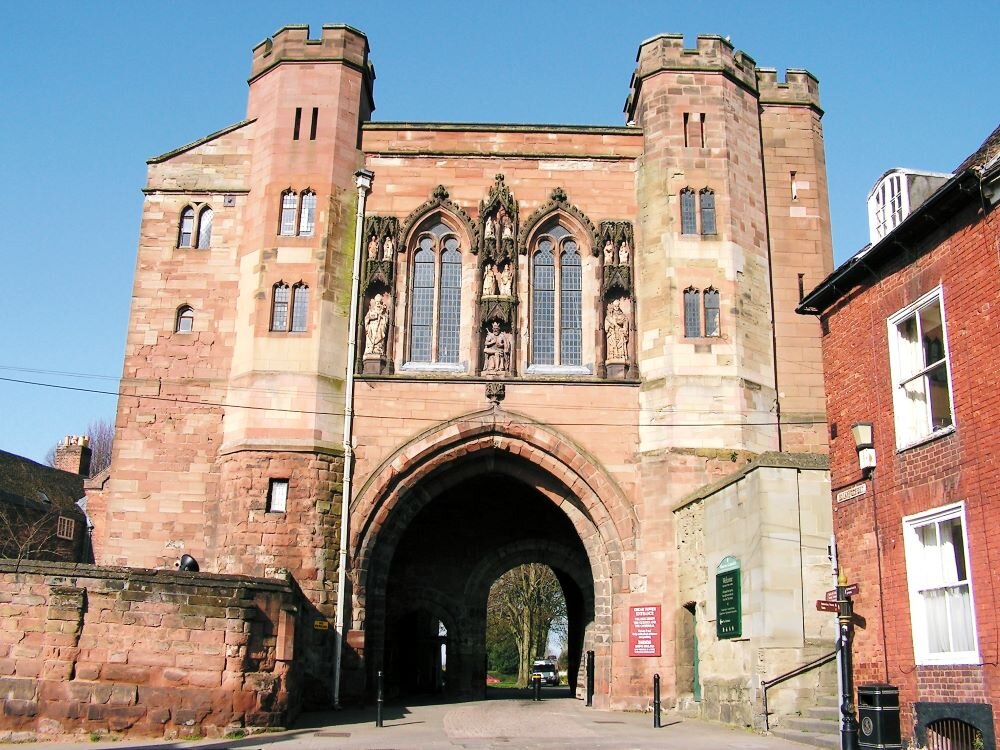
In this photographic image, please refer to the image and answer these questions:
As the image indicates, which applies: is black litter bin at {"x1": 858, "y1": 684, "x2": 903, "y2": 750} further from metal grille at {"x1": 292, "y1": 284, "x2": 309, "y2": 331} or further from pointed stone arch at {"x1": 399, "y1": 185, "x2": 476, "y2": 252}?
pointed stone arch at {"x1": 399, "y1": 185, "x2": 476, "y2": 252}

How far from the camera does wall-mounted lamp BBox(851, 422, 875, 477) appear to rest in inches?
542

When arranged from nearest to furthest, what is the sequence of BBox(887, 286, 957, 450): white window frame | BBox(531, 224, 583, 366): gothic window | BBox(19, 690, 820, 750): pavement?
BBox(887, 286, 957, 450): white window frame, BBox(19, 690, 820, 750): pavement, BBox(531, 224, 583, 366): gothic window

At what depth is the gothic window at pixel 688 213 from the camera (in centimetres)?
2536

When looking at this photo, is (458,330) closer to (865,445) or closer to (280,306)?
(280,306)

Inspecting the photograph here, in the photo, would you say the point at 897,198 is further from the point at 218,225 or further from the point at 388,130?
the point at 218,225

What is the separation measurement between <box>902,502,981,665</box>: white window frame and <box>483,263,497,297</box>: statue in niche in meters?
13.7

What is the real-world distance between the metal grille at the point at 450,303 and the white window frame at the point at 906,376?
13087mm

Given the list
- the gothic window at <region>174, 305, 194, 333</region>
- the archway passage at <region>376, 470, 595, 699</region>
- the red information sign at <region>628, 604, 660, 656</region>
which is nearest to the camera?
the red information sign at <region>628, 604, 660, 656</region>

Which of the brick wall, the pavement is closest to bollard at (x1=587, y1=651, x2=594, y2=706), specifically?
the pavement

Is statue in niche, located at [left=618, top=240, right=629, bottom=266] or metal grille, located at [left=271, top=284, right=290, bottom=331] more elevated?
statue in niche, located at [left=618, top=240, right=629, bottom=266]

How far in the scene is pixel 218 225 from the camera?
2648cm

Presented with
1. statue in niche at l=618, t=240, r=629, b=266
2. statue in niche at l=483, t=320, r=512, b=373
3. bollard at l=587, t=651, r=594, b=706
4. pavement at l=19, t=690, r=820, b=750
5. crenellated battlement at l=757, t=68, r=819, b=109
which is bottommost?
pavement at l=19, t=690, r=820, b=750

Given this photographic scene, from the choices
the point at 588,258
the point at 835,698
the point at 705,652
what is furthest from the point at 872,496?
the point at 588,258

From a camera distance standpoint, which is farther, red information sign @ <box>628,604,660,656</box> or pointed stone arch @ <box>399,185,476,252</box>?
pointed stone arch @ <box>399,185,476,252</box>
